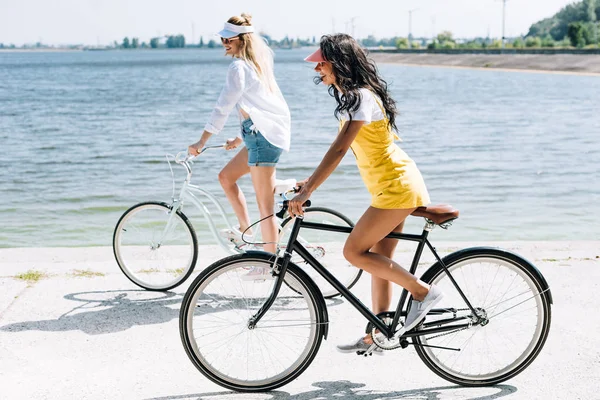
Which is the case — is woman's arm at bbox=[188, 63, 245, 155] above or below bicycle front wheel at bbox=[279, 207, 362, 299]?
above

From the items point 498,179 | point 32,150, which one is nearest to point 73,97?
point 32,150

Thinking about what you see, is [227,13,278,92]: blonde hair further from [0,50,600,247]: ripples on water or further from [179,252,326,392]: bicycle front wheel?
[179,252,326,392]: bicycle front wheel

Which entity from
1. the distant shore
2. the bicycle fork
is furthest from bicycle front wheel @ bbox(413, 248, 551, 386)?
the distant shore

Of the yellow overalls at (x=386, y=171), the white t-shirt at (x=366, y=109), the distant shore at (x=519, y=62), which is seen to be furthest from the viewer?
the distant shore at (x=519, y=62)

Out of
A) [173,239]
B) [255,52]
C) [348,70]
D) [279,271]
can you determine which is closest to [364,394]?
[279,271]

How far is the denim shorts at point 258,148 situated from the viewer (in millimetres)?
5910

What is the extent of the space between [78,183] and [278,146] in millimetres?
11541

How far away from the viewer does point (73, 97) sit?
176 ft

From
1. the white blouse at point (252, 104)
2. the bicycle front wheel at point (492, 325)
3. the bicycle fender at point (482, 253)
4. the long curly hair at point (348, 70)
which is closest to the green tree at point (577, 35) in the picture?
the white blouse at point (252, 104)

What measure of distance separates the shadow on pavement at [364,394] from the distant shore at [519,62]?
80.4 metres

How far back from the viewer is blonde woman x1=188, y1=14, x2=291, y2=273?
19.3 ft

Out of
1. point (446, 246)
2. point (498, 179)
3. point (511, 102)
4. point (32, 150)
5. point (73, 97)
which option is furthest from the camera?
point (73, 97)

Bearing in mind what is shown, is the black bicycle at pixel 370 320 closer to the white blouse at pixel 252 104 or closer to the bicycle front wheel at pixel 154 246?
the white blouse at pixel 252 104

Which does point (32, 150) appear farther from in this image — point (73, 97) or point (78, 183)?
point (73, 97)
